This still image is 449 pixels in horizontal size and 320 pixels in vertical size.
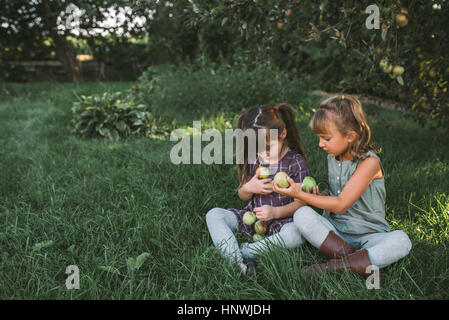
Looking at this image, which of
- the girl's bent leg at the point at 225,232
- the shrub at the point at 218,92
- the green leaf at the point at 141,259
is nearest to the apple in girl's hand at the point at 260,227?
the girl's bent leg at the point at 225,232

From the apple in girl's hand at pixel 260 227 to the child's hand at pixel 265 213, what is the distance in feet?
0.25

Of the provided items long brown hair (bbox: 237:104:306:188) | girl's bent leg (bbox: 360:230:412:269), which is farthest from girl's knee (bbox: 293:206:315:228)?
long brown hair (bbox: 237:104:306:188)

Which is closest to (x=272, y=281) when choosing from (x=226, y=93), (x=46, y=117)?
(x=226, y=93)

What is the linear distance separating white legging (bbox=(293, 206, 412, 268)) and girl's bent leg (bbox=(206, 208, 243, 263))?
380mm

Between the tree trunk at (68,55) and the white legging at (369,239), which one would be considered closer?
the white legging at (369,239)

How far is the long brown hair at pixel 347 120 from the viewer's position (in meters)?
1.78

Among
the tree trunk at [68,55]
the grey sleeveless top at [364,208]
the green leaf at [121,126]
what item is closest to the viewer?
the grey sleeveless top at [364,208]

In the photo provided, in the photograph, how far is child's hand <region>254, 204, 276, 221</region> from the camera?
2.00 m

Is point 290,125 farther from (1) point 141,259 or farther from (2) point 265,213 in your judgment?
(1) point 141,259

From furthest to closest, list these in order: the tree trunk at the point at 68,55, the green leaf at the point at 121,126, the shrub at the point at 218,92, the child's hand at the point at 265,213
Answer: the tree trunk at the point at 68,55 → the shrub at the point at 218,92 → the green leaf at the point at 121,126 → the child's hand at the point at 265,213

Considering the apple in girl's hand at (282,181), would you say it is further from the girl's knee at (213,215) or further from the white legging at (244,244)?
the girl's knee at (213,215)

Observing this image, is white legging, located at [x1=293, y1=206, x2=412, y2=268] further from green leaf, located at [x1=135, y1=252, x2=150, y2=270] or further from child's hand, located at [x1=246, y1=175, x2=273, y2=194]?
green leaf, located at [x1=135, y1=252, x2=150, y2=270]
